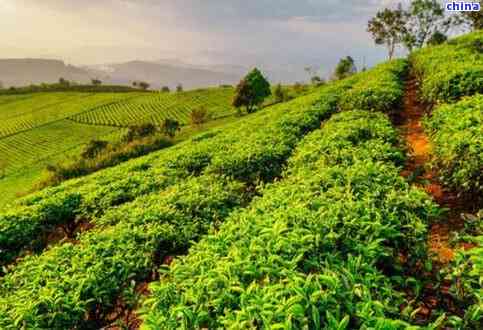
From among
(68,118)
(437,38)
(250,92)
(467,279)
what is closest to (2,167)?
(68,118)

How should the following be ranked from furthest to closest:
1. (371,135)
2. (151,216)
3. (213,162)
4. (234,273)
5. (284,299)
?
(213,162) → (371,135) → (151,216) → (234,273) → (284,299)

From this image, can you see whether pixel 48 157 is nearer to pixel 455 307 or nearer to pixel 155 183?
pixel 155 183

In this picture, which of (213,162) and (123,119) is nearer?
(213,162)

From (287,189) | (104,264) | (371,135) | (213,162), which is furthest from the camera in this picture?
(213,162)

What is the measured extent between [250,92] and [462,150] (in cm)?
8930

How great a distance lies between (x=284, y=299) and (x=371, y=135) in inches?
373

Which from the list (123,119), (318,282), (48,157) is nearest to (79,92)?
(123,119)

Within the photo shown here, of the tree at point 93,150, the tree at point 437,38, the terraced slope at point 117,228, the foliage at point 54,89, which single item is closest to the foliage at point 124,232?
the terraced slope at point 117,228

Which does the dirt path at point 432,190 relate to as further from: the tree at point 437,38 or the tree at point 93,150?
the tree at point 437,38

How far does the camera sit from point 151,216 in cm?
923

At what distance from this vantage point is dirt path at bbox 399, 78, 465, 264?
327 inches

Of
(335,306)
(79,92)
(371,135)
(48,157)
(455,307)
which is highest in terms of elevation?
(79,92)

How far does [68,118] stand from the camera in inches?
4601

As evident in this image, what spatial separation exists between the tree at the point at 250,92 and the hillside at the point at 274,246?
83050 millimetres
